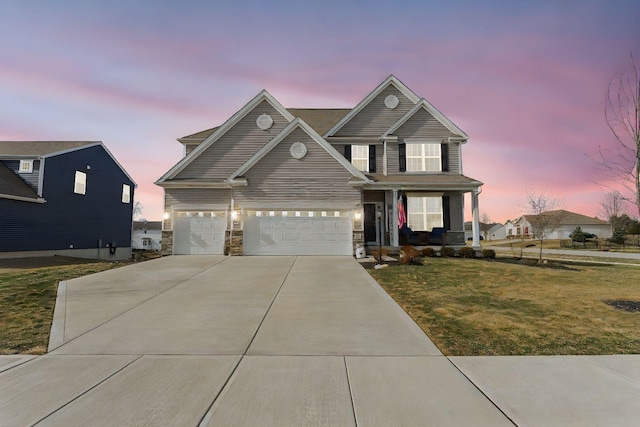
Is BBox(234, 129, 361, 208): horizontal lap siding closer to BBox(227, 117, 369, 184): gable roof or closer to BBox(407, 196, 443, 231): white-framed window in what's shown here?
BBox(227, 117, 369, 184): gable roof

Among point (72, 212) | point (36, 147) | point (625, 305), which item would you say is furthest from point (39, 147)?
point (625, 305)

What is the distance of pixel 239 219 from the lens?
640 inches

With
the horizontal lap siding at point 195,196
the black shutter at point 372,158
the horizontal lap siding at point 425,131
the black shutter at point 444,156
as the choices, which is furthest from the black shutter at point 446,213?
the horizontal lap siding at point 195,196

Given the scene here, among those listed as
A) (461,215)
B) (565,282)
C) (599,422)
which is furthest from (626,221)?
(599,422)

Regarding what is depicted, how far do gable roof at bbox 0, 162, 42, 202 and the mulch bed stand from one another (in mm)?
26864

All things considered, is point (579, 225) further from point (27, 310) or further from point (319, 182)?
point (27, 310)

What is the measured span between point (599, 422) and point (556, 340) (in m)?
2.37

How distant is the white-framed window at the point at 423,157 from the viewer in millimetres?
19125

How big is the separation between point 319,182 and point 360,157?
4.33 m

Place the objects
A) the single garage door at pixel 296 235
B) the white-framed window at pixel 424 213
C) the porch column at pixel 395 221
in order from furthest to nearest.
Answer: the white-framed window at pixel 424 213
the porch column at pixel 395 221
the single garage door at pixel 296 235

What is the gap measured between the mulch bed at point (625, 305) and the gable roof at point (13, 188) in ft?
88.1

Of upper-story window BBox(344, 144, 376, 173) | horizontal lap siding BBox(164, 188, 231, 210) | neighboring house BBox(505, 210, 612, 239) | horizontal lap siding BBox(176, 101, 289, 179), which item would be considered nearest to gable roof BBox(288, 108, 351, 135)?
upper-story window BBox(344, 144, 376, 173)

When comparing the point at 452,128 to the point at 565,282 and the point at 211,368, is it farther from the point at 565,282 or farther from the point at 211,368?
the point at 211,368

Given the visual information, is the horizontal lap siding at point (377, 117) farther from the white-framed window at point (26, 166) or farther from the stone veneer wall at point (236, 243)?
the white-framed window at point (26, 166)
